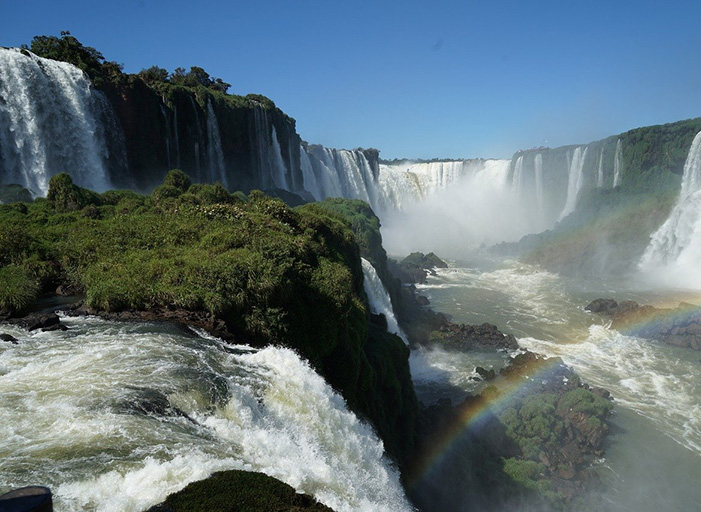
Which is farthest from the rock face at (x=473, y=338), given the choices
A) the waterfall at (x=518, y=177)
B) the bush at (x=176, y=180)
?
the waterfall at (x=518, y=177)

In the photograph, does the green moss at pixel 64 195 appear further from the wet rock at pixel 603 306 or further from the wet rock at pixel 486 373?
the wet rock at pixel 603 306

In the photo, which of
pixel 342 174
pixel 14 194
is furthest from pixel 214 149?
pixel 342 174

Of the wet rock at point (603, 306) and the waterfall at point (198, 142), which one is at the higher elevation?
the waterfall at point (198, 142)

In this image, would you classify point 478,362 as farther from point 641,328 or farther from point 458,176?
point 458,176

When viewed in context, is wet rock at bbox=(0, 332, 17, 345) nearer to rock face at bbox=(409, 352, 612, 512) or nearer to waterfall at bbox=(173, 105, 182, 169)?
rock face at bbox=(409, 352, 612, 512)

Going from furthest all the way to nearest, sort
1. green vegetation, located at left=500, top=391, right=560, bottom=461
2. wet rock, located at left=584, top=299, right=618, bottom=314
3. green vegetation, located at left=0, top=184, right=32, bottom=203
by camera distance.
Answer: wet rock, located at left=584, top=299, right=618, bottom=314 → green vegetation, located at left=0, top=184, right=32, bottom=203 → green vegetation, located at left=500, top=391, right=560, bottom=461

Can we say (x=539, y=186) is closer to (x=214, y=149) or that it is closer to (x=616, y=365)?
(x=616, y=365)

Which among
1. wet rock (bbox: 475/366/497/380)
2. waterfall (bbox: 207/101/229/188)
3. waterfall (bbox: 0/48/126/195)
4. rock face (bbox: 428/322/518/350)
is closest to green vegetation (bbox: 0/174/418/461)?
wet rock (bbox: 475/366/497/380)
